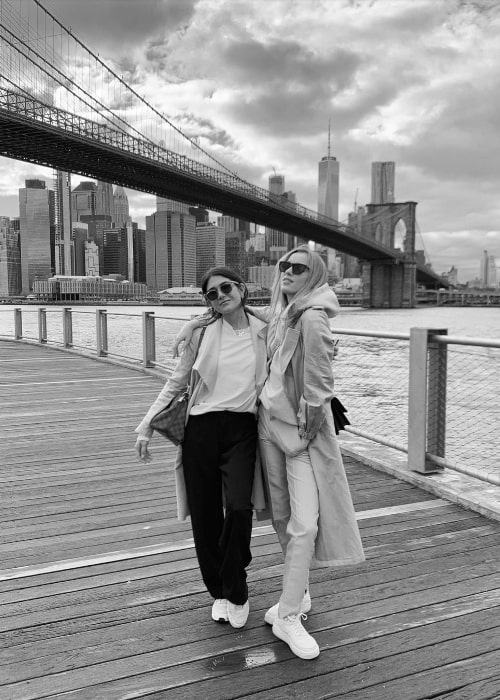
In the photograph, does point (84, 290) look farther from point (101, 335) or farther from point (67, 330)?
point (101, 335)

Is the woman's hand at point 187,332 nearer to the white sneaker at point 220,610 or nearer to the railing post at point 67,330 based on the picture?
the white sneaker at point 220,610

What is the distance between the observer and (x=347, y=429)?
4070 mm

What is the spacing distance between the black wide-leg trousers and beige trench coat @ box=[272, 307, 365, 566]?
0.60 feet

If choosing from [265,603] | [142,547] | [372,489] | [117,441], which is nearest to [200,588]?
[265,603]

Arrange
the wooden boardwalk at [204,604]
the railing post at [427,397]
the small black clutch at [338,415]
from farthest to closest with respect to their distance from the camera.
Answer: the railing post at [427,397]
the small black clutch at [338,415]
the wooden boardwalk at [204,604]

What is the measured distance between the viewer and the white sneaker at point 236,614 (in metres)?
1.79

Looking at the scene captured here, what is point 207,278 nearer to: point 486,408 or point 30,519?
point 30,519

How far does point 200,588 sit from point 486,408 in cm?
934

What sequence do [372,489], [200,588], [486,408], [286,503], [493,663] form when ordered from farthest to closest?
[486,408]
[372,489]
[200,588]
[286,503]
[493,663]

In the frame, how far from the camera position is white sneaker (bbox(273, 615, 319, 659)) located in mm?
1654

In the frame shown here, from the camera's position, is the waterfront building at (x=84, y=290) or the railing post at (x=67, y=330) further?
the waterfront building at (x=84, y=290)

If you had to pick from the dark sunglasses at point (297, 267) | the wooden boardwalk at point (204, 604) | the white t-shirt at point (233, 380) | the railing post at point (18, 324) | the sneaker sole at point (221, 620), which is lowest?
the wooden boardwalk at point (204, 604)

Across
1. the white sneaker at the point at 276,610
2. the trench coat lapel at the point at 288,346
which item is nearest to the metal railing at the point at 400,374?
the white sneaker at the point at 276,610

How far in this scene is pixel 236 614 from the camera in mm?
1797
